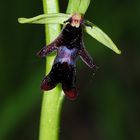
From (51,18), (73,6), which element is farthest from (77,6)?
(51,18)

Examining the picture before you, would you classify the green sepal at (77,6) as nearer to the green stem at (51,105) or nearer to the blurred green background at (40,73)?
the green stem at (51,105)

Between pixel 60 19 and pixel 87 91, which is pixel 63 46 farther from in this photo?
pixel 87 91

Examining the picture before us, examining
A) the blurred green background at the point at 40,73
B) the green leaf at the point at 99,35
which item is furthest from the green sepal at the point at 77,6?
the blurred green background at the point at 40,73

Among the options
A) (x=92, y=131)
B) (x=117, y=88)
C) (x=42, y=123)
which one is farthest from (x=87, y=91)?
(x=42, y=123)

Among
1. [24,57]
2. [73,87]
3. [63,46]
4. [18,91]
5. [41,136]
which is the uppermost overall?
[24,57]

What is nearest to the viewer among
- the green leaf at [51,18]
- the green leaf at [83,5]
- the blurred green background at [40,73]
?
the green leaf at [51,18]

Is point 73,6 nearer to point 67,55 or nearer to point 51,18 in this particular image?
point 51,18
